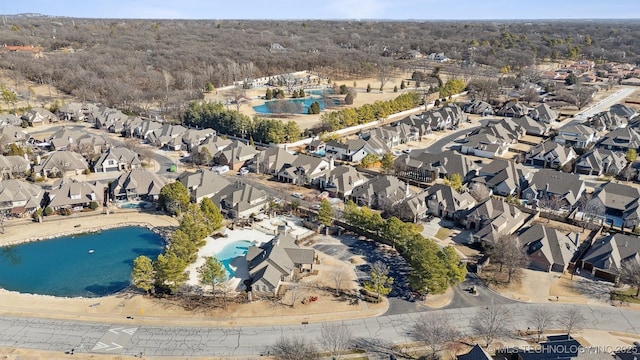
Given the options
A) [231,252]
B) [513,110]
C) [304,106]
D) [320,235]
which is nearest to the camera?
[231,252]

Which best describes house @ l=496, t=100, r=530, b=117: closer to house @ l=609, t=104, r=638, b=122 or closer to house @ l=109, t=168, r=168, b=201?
house @ l=609, t=104, r=638, b=122

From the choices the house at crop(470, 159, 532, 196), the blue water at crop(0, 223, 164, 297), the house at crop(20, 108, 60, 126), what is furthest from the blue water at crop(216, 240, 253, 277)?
the house at crop(20, 108, 60, 126)

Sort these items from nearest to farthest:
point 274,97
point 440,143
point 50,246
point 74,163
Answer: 1. point 50,246
2. point 74,163
3. point 440,143
4. point 274,97

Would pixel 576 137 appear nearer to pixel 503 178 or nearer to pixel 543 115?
pixel 543 115

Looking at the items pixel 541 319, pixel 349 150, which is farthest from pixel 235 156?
pixel 541 319

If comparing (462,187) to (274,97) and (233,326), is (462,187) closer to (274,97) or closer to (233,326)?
(233,326)

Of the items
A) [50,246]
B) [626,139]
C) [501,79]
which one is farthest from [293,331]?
[501,79]
